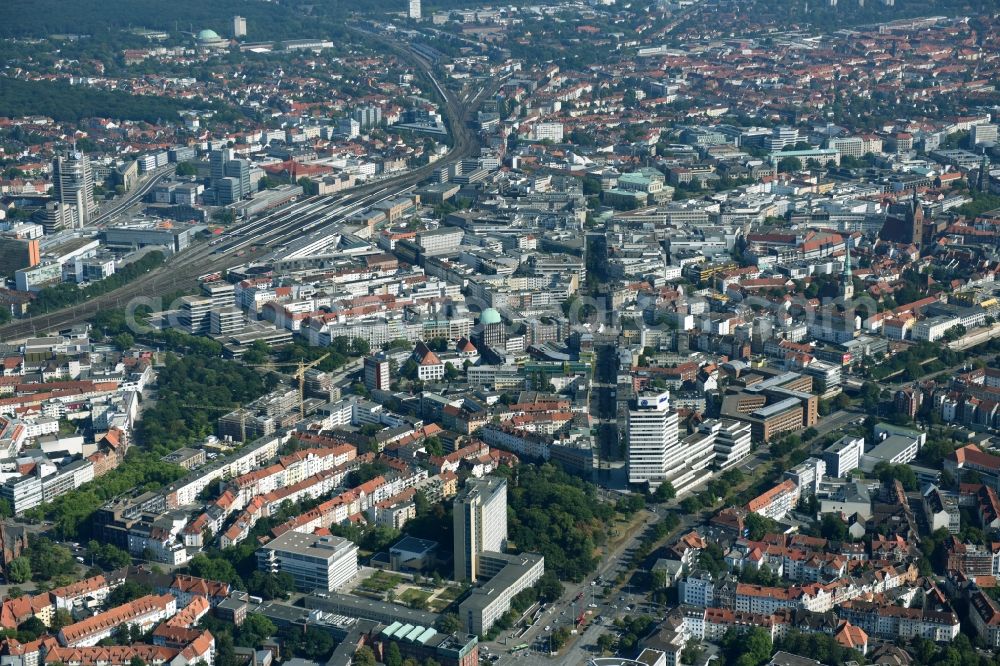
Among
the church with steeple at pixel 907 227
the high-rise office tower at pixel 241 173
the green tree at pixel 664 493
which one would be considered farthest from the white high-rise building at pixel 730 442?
the high-rise office tower at pixel 241 173

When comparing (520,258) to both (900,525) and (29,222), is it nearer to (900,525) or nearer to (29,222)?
(29,222)

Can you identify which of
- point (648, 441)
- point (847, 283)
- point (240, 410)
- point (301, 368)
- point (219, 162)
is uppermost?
point (219, 162)

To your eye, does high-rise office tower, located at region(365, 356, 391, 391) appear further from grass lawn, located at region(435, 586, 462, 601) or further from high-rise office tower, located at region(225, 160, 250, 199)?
high-rise office tower, located at region(225, 160, 250, 199)

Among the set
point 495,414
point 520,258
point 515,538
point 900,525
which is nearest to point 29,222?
point 520,258

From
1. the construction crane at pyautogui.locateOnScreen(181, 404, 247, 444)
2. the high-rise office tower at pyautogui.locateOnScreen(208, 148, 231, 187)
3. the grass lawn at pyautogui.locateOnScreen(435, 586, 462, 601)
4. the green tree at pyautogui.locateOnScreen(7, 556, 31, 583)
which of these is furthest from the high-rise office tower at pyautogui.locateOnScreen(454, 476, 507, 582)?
the high-rise office tower at pyautogui.locateOnScreen(208, 148, 231, 187)

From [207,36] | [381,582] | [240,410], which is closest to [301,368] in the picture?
[240,410]

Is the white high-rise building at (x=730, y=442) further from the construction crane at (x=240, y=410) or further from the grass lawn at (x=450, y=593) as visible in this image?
the construction crane at (x=240, y=410)

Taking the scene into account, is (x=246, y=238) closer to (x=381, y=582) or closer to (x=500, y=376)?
(x=500, y=376)

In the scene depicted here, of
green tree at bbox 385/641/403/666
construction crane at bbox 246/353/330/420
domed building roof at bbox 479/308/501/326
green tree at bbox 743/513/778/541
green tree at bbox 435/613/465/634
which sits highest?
domed building roof at bbox 479/308/501/326
